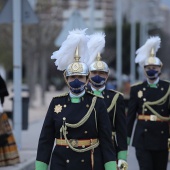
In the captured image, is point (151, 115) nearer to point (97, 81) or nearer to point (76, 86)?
point (97, 81)

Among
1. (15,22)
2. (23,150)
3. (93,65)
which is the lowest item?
(23,150)

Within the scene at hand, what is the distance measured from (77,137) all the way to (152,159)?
9.98ft

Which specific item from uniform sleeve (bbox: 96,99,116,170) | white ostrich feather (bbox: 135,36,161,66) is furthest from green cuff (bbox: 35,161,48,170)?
white ostrich feather (bbox: 135,36,161,66)

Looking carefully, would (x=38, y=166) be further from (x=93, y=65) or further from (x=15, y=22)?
(x=15, y=22)

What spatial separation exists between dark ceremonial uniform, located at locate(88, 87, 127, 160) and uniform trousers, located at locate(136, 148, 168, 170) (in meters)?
1.01

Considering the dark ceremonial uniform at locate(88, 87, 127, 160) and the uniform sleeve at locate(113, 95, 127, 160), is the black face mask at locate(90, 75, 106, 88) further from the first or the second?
the uniform sleeve at locate(113, 95, 127, 160)

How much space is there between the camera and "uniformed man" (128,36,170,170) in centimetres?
923

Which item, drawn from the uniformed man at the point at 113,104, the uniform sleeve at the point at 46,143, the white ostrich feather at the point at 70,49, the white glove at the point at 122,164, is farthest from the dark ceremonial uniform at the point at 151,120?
the uniform sleeve at the point at 46,143

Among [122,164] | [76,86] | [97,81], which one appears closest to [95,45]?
[97,81]

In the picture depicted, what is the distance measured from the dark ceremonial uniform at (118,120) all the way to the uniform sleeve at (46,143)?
1.67 m

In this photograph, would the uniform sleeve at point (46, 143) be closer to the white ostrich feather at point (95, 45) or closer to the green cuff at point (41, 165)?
the green cuff at point (41, 165)

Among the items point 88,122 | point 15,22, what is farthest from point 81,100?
point 15,22

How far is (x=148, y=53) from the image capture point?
973 cm

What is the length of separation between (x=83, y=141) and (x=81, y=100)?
388 mm
